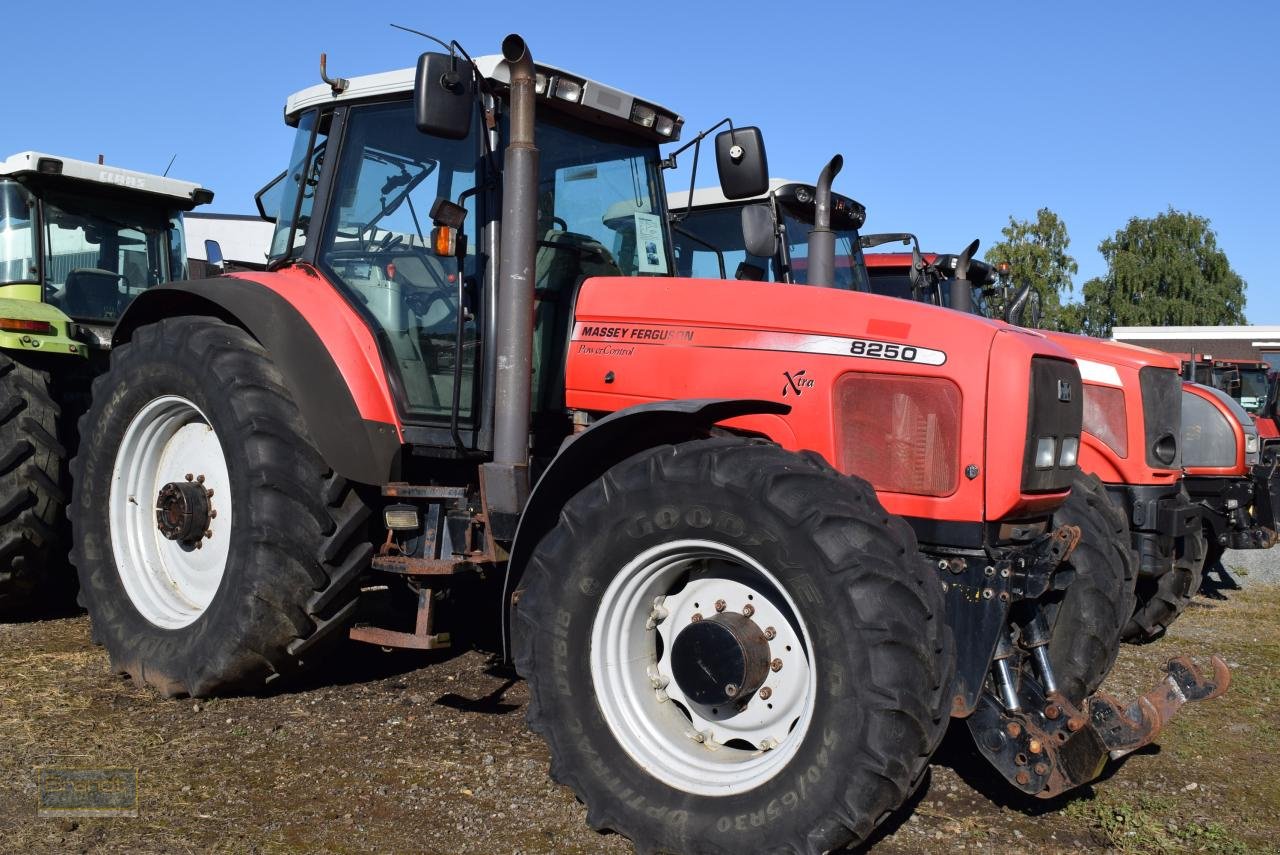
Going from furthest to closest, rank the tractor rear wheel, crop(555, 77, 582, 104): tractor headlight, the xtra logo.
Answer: crop(555, 77, 582, 104): tractor headlight, the tractor rear wheel, the xtra logo

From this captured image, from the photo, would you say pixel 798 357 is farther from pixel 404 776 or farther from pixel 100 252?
pixel 100 252

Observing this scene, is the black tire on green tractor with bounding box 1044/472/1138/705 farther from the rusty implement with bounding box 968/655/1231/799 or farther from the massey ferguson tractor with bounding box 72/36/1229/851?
the rusty implement with bounding box 968/655/1231/799

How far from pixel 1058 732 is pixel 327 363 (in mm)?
2900

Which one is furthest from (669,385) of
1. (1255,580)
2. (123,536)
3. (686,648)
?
(1255,580)

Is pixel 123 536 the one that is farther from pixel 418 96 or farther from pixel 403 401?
pixel 418 96

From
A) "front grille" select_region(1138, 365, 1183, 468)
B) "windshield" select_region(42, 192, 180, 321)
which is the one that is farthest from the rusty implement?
"windshield" select_region(42, 192, 180, 321)

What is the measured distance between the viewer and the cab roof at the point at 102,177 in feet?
22.6

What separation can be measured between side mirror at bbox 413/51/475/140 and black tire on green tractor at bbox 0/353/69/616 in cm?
309

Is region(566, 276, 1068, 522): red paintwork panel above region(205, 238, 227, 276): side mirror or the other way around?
the other way around

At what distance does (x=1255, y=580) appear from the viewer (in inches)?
366

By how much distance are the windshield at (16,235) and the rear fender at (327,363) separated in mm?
2971

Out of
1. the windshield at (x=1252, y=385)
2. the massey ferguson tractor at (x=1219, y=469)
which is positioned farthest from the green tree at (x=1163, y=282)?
the massey ferguson tractor at (x=1219, y=469)

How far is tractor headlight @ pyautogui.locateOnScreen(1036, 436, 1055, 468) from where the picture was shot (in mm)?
3330

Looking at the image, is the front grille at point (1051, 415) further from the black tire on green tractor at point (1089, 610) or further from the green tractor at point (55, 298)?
the green tractor at point (55, 298)
